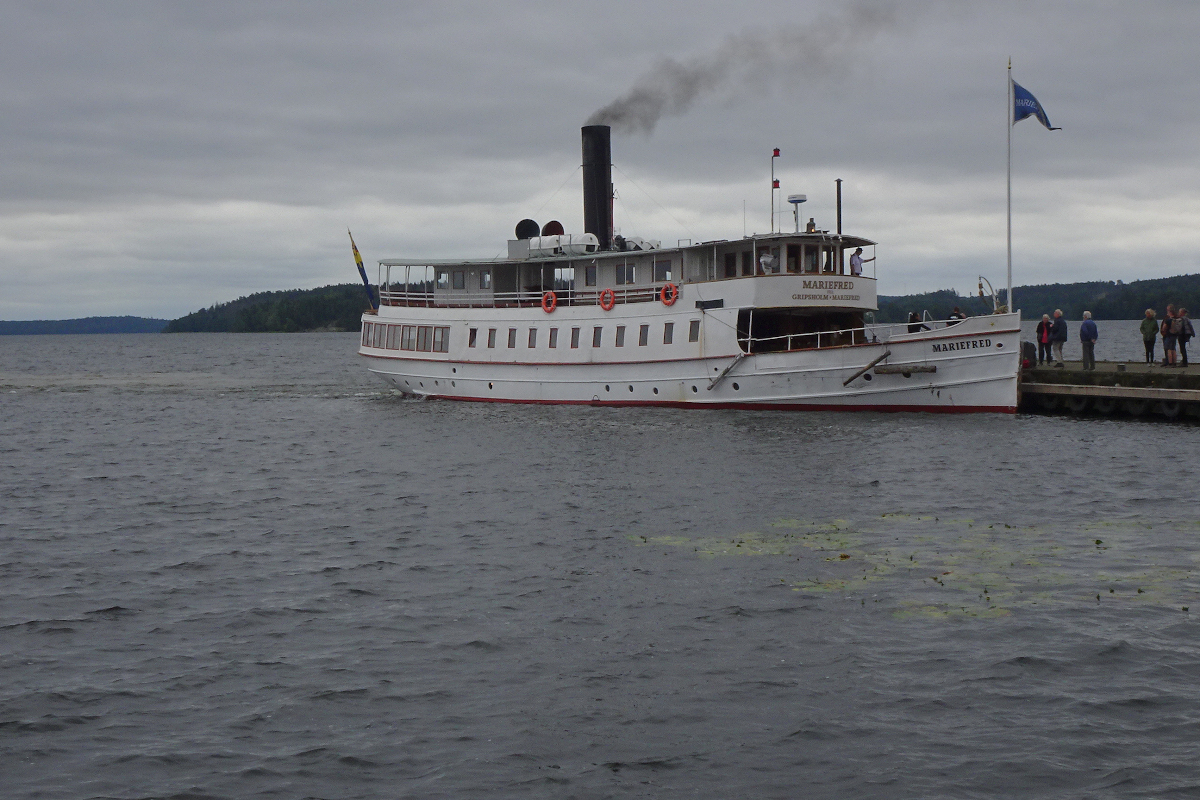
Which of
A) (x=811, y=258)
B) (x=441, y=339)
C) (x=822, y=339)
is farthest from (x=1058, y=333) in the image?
(x=441, y=339)

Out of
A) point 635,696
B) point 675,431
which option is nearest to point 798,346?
point 675,431

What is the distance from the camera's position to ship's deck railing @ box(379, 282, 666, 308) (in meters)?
40.7

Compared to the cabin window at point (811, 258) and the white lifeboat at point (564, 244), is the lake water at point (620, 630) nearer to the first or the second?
the cabin window at point (811, 258)

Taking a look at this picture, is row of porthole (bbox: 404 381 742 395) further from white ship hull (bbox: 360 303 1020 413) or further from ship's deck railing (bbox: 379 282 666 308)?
ship's deck railing (bbox: 379 282 666 308)

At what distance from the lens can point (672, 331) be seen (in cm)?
3888

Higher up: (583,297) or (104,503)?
(583,297)

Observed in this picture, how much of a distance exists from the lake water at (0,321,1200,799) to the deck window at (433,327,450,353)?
1800 centimetres

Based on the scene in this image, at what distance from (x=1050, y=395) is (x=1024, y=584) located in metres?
22.7

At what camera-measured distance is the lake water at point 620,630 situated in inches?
399

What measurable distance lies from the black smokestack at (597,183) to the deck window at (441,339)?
695 cm

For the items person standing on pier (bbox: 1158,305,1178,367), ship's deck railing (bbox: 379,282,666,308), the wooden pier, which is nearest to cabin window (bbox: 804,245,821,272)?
ship's deck railing (bbox: 379,282,666,308)

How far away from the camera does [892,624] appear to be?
13.7m

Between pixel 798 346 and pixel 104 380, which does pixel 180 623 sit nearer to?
pixel 798 346

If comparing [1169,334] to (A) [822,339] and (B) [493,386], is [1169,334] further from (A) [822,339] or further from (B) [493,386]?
(B) [493,386]
